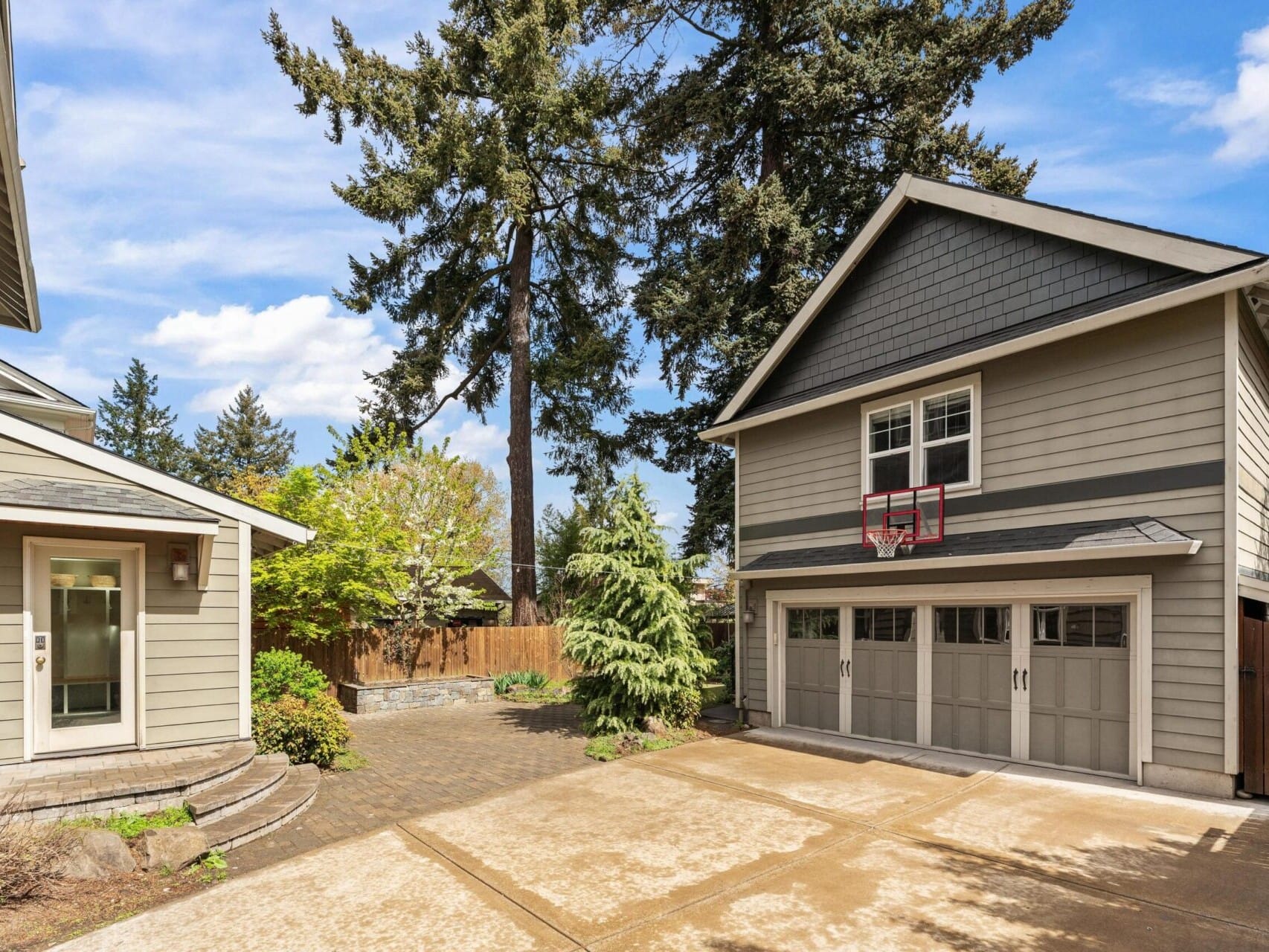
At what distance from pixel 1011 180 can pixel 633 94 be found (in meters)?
10.8

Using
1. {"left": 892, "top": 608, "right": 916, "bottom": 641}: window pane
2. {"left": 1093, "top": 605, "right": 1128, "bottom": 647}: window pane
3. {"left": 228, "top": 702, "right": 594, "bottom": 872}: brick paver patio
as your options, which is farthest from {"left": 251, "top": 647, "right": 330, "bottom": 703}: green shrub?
{"left": 1093, "top": 605, "right": 1128, "bottom": 647}: window pane

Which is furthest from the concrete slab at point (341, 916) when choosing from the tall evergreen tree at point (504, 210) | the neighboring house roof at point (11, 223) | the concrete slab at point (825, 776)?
the tall evergreen tree at point (504, 210)

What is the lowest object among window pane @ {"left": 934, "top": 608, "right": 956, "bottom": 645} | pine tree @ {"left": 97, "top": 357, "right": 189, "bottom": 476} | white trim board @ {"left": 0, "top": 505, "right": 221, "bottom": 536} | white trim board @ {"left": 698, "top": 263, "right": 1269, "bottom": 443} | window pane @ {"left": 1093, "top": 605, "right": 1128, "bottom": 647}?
window pane @ {"left": 934, "top": 608, "right": 956, "bottom": 645}

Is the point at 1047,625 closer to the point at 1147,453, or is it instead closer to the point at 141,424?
the point at 1147,453

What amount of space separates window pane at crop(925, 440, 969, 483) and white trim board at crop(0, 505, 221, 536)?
28.8 feet

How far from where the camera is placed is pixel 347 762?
8.77m

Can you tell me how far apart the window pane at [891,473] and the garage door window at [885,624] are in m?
1.71

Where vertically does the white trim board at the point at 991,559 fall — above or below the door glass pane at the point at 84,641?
above

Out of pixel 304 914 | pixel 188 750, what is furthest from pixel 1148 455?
pixel 188 750

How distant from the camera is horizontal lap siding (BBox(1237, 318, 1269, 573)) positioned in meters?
7.10

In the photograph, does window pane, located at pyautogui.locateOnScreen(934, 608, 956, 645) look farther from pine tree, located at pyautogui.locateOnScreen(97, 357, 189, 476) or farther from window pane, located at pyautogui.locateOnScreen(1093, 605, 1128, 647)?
pine tree, located at pyautogui.locateOnScreen(97, 357, 189, 476)

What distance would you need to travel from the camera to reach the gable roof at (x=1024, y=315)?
283 inches

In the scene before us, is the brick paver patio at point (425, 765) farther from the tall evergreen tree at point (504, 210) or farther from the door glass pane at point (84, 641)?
the tall evergreen tree at point (504, 210)

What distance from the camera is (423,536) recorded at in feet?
52.6
